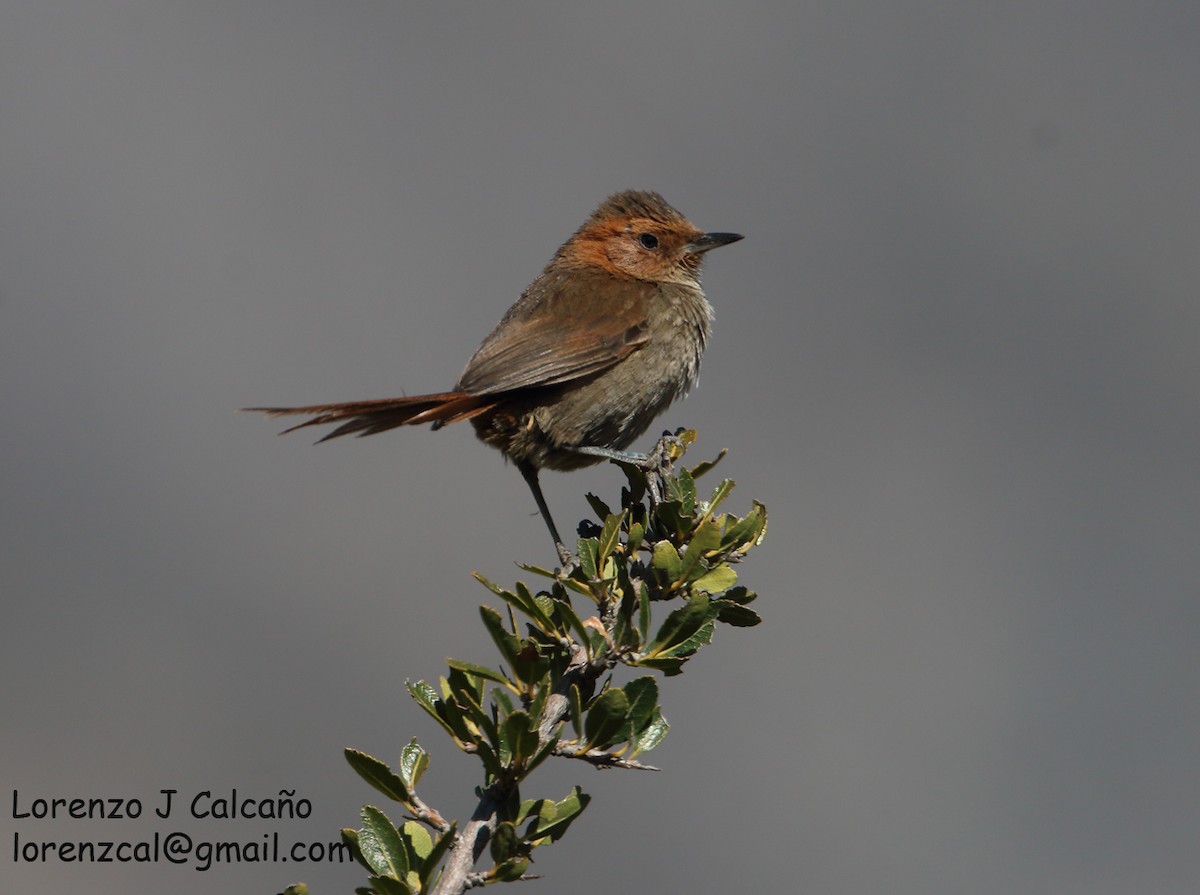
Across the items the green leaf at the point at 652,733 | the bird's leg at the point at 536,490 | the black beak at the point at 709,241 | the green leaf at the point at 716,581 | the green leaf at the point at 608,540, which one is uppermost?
the black beak at the point at 709,241

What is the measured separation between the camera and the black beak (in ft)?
15.9

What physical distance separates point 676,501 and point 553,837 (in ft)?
2.76

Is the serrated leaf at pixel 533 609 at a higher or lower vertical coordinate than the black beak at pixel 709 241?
lower

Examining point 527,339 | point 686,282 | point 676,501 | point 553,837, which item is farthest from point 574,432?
point 553,837

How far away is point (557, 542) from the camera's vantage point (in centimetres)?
375

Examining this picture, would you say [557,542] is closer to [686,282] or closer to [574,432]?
[574,432]

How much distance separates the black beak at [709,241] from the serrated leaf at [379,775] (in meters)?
3.28

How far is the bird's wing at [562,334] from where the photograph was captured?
149 inches

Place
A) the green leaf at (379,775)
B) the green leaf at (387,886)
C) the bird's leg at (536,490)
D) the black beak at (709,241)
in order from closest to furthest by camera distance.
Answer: the green leaf at (387,886), the green leaf at (379,775), the bird's leg at (536,490), the black beak at (709,241)

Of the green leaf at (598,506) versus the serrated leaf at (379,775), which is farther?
the green leaf at (598,506)

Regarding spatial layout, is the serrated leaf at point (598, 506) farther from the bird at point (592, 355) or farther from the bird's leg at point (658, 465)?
the bird at point (592, 355)

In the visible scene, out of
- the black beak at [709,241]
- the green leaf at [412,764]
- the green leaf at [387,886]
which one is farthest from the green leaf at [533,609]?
the black beak at [709,241]

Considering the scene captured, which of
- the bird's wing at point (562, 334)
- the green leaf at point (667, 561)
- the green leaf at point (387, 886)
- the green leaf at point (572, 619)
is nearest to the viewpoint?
the green leaf at point (387, 886)

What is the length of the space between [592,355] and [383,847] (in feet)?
8.06
